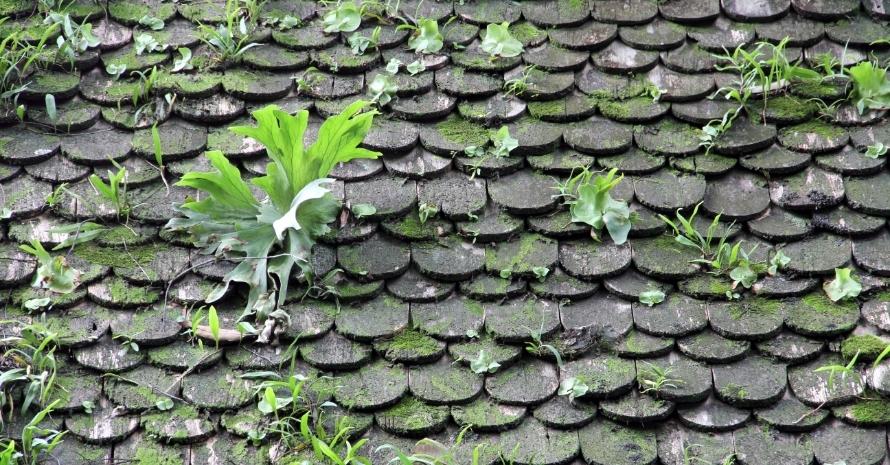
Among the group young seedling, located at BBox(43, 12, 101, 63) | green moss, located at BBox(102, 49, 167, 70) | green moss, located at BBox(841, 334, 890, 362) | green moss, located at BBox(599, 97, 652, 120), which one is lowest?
green moss, located at BBox(841, 334, 890, 362)

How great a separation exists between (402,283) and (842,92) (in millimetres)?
1789

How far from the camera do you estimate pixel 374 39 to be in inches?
167

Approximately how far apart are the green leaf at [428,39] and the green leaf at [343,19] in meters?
0.24

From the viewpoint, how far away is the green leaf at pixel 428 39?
4250mm

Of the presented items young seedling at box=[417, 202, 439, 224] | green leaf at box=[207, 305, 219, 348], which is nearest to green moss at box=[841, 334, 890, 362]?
young seedling at box=[417, 202, 439, 224]

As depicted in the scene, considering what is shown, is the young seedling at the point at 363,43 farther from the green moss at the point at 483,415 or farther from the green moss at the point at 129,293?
the green moss at the point at 483,415

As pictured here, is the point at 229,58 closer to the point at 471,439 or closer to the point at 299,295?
the point at 299,295

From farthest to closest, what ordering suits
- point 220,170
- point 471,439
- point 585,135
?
point 585,135 → point 220,170 → point 471,439

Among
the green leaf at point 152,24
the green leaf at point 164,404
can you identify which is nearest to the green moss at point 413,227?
the green leaf at point 164,404

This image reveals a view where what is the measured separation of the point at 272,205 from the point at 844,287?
190 centimetres

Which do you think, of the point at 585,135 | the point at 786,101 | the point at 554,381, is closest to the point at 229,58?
the point at 585,135

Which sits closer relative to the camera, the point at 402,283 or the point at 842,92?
the point at 402,283

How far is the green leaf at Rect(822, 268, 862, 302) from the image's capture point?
3.61 m

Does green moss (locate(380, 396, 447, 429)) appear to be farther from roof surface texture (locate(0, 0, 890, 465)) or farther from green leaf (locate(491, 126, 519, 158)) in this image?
green leaf (locate(491, 126, 519, 158))
